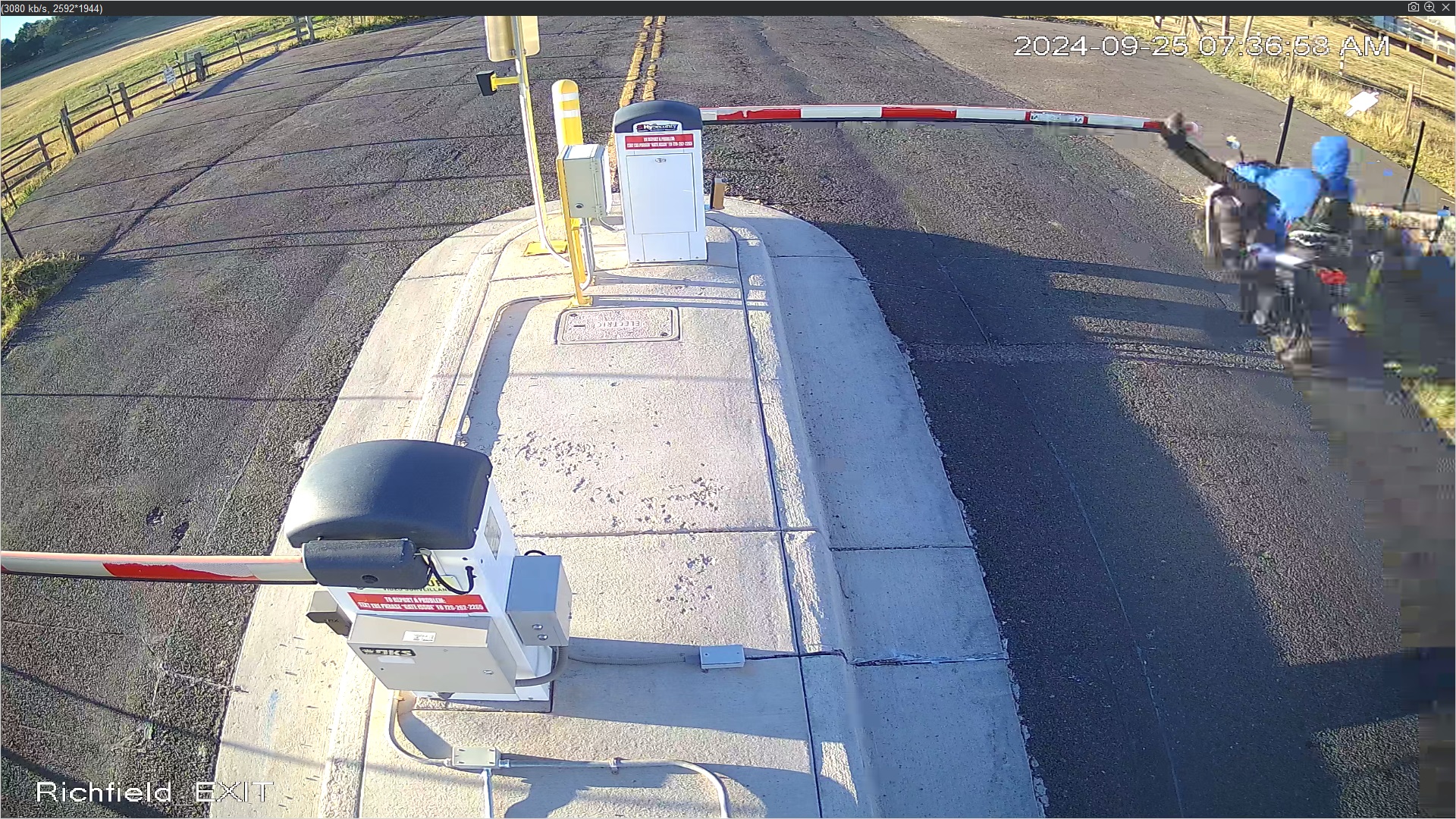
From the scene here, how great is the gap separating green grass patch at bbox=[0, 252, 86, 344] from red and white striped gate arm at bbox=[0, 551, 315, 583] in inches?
246

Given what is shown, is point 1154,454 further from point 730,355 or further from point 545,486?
point 545,486

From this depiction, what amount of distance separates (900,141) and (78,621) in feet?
36.5

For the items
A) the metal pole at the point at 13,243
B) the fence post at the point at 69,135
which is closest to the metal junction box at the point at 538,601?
the metal pole at the point at 13,243

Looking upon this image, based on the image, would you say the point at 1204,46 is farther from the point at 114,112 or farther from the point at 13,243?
the point at 114,112

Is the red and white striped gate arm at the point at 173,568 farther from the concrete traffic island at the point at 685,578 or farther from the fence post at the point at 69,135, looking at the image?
the fence post at the point at 69,135

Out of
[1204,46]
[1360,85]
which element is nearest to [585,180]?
[1360,85]

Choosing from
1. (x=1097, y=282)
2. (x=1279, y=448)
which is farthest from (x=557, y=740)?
(x=1097, y=282)

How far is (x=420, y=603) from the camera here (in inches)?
147

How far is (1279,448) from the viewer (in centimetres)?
648

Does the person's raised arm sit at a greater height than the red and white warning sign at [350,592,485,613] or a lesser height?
greater

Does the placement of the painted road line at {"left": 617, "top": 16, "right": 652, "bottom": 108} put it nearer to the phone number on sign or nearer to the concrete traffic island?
the concrete traffic island

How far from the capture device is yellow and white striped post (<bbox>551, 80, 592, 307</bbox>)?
7391mm

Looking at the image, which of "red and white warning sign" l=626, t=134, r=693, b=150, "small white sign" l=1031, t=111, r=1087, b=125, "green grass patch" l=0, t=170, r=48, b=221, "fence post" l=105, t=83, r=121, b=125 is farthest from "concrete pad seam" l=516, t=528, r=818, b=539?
"fence post" l=105, t=83, r=121, b=125

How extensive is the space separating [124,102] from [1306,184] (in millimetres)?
18774
